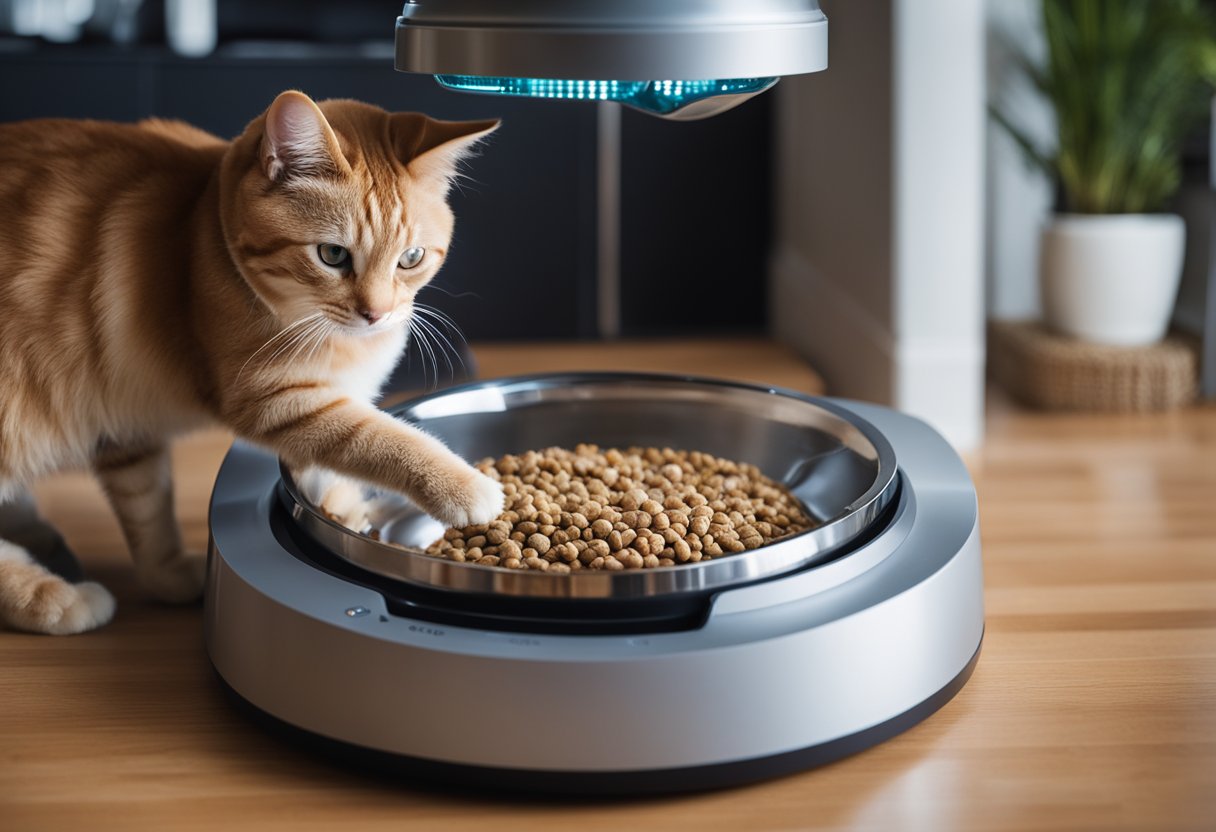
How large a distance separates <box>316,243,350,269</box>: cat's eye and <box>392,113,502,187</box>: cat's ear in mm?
86

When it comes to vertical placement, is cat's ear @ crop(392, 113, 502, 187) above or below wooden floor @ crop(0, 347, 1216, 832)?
above

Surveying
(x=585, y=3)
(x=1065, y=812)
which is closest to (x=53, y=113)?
(x=585, y=3)

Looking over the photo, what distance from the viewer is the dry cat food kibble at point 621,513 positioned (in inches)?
40.5

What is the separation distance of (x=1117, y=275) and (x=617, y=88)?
4.23 feet

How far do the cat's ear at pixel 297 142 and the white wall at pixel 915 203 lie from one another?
3.18ft

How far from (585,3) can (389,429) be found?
387 millimetres

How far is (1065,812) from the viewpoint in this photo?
2.86ft

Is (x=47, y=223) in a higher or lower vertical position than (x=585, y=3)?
lower

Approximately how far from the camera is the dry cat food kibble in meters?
1.03

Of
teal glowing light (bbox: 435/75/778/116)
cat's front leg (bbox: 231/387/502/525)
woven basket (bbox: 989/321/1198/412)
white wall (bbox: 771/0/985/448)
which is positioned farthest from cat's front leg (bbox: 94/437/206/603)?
woven basket (bbox: 989/321/1198/412)

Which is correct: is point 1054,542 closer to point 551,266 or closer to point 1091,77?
point 1091,77

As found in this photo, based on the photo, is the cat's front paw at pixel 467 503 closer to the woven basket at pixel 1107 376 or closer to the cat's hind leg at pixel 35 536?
the cat's hind leg at pixel 35 536

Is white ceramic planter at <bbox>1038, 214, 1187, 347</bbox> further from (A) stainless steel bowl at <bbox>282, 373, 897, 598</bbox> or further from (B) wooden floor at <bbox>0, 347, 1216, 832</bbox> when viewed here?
(A) stainless steel bowl at <bbox>282, 373, 897, 598</bbox>

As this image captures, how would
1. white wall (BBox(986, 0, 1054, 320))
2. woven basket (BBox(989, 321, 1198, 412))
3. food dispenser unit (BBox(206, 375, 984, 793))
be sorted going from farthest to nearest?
white wall (BBox(986, 0, 1054, 320)), woven basket (BBox(989, 321, 1198, 412)), food dispenser unit (BBox(206, 375, 984, 793))
